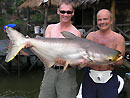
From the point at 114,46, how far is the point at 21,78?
6955 mm

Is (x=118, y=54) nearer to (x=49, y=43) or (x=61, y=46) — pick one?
(x=61, y=46)

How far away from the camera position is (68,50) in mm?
2828

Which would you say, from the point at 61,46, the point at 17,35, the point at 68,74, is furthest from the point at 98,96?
the point at 17,35

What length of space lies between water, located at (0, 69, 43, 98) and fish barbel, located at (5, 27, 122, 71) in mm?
4593

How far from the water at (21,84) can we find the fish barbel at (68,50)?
4593 mm

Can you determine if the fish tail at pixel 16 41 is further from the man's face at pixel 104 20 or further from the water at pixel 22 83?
the water at pixel 22 83

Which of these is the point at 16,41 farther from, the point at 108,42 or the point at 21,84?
the point at 21,84

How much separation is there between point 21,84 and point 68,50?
6.23 m

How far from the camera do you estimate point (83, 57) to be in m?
2.78

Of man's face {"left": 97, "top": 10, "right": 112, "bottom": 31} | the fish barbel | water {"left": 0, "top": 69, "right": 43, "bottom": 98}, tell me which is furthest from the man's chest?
water {"left": 0, "top": 69, "right": 43, "bottom": 98}

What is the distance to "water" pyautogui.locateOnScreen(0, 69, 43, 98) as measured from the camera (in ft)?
24.5

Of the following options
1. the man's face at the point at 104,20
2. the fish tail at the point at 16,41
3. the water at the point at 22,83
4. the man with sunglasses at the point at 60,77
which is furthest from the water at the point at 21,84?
the man's face at the point at 104,20

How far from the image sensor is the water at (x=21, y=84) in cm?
747

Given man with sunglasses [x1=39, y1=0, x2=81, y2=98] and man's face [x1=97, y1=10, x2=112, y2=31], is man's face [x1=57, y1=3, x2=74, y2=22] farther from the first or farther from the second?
man's face [x1=97, y1=10, x2=112, y2=31]
